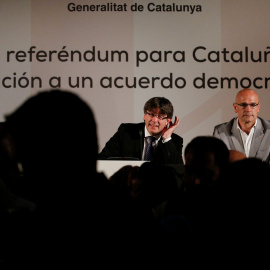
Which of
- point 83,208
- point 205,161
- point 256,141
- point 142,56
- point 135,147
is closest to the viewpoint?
point 83,208

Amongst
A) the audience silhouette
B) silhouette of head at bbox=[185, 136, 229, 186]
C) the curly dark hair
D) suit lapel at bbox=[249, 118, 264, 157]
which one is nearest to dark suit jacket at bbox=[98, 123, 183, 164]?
the curly dark hair

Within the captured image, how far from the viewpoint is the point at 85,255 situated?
32.2 inches

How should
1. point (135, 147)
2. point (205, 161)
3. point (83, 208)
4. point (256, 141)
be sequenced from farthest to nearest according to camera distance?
point (135, 147) → point (256, 141) → point (205, 161) → point (83, 208)

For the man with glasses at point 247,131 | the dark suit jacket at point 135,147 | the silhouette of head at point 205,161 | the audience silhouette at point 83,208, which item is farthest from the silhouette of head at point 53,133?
the man with glasses at point 247,131

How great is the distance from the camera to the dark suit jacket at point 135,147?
4184 mm

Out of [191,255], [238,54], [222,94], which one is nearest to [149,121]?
[222,94]

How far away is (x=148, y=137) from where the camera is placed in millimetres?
4457

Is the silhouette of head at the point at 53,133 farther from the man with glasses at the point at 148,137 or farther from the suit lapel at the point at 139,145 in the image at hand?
the suit lapel at the point at 139,145

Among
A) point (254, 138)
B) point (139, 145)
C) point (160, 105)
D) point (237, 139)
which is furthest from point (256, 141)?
point (139, 145)

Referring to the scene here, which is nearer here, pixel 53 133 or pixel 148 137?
pixel 53 133

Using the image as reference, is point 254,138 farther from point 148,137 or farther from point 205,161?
point 205,161

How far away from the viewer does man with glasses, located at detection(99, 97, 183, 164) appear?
429cm

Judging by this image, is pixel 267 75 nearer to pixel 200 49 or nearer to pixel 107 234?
pixel 200 49

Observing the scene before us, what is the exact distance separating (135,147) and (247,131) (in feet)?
3.82
